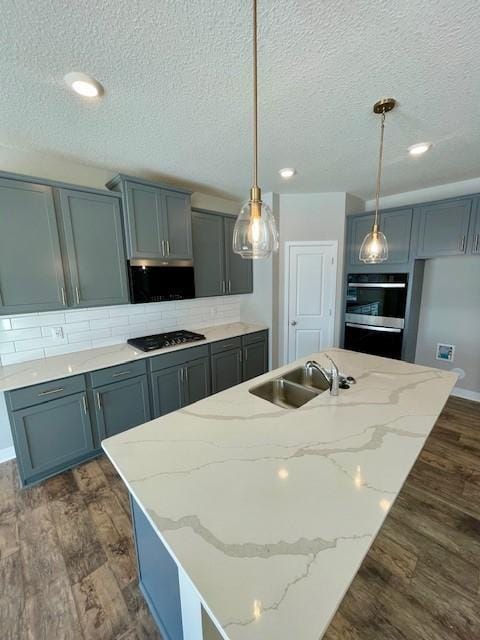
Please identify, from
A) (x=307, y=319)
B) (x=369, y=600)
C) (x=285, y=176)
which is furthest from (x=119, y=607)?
(x=285, y=176)

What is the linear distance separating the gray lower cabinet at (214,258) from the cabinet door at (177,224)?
0.65ft

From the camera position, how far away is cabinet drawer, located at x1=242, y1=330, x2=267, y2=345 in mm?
3299

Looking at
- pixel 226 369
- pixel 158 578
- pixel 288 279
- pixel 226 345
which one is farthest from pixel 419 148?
pixel 158 578

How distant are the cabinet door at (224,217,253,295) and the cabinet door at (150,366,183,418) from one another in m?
1.31

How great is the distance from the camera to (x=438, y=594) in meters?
1.32

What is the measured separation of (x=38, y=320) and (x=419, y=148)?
3541 millimetres

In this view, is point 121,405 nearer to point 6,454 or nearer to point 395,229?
point 6,454

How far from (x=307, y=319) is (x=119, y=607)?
10.3ft

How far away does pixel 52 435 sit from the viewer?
205 cm

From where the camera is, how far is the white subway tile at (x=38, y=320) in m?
2.23

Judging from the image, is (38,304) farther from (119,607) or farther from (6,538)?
(119,607)

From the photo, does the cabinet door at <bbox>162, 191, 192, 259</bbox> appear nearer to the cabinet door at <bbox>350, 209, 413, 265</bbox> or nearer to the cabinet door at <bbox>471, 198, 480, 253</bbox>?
the cabinet door at <bbox>350, 209, 413, 265</bbox>

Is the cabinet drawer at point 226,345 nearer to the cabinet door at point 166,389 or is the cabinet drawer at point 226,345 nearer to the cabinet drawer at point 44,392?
the cabinet door at point 166,389

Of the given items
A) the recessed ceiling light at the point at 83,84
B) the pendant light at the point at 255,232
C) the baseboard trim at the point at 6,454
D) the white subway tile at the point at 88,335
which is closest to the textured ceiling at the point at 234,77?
the recessed ceiling light at the point at 83,84
